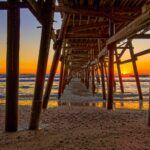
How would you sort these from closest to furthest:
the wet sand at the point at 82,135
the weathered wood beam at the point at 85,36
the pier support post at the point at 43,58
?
1. the wet sand at the point at 82,135
2. the pier support post at the point at 43,58
3. the weathered wood beam at the point at 85,36

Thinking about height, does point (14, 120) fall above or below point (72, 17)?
below

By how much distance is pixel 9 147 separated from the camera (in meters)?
4.21

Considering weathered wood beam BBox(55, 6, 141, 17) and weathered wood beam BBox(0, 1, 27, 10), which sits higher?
weathered wood beam BBox(55, 6, 141, 17)

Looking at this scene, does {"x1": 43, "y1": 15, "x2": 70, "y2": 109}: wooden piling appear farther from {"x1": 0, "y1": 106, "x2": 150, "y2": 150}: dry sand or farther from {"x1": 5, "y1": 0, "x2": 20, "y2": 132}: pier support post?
{"x1": 5, "y1": 0, "x2": 20, "y2": 132}: pier support post

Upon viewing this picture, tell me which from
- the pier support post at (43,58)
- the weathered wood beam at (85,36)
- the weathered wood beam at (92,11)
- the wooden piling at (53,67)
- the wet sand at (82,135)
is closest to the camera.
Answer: the wet sand at (82,135)

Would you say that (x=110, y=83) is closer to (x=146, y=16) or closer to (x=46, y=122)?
(x=46, y=122)

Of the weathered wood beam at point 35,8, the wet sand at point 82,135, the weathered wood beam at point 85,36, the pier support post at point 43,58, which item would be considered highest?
the weathered wood beam at point 85,36

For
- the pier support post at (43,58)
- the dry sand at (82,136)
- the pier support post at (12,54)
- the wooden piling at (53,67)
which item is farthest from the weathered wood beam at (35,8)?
the wooden piling at (53,67)

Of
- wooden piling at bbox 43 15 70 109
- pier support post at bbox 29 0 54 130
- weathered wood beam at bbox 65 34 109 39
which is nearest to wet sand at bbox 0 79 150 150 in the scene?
pier support post at bbox 29 0 54 130

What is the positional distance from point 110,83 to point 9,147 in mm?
4714

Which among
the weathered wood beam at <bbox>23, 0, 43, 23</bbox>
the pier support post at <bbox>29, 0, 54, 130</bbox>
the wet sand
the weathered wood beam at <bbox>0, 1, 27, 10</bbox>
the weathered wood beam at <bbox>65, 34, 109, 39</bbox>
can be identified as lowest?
the wet sand

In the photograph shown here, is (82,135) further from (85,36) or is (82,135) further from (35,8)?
(85,36)

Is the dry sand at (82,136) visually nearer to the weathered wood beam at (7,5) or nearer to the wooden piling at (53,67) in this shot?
the weathered wood beam at (7,5)

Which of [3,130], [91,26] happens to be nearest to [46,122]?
[3,130]
